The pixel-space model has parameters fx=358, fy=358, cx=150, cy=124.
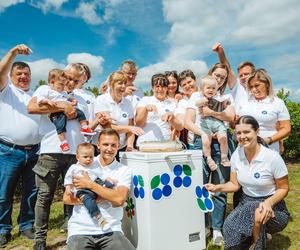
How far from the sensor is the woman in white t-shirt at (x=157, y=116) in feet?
13.5

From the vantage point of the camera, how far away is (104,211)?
330 centimetres

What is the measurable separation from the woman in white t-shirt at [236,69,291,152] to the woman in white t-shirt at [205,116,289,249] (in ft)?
1.56

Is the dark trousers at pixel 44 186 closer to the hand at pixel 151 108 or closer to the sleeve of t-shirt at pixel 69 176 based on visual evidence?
the sleeve of t-shirt at pixel 69 176

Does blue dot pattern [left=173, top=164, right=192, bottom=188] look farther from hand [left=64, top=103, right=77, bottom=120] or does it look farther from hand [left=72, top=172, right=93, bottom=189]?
hand [left=64, top=103, right=77, bottom=120]

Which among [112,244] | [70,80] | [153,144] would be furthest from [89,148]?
[70,80]

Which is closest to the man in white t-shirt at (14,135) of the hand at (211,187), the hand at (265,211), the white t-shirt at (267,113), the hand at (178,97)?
the hand at (178,97)

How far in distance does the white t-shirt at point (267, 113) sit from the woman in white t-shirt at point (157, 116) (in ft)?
2.86

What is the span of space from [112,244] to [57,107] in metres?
1.57

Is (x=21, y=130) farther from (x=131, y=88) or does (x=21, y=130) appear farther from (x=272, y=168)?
(x=272, y=168)

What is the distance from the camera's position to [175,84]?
4.78 meters

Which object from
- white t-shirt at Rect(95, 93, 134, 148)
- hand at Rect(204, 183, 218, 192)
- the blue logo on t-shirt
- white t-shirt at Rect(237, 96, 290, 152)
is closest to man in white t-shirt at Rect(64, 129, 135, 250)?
white t-shirt at Rect(95, 93, 134, 148)

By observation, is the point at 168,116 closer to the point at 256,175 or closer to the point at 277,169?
the point at 256,175

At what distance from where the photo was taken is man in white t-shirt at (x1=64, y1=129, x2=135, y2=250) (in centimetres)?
319

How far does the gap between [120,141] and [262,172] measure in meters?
1.63
